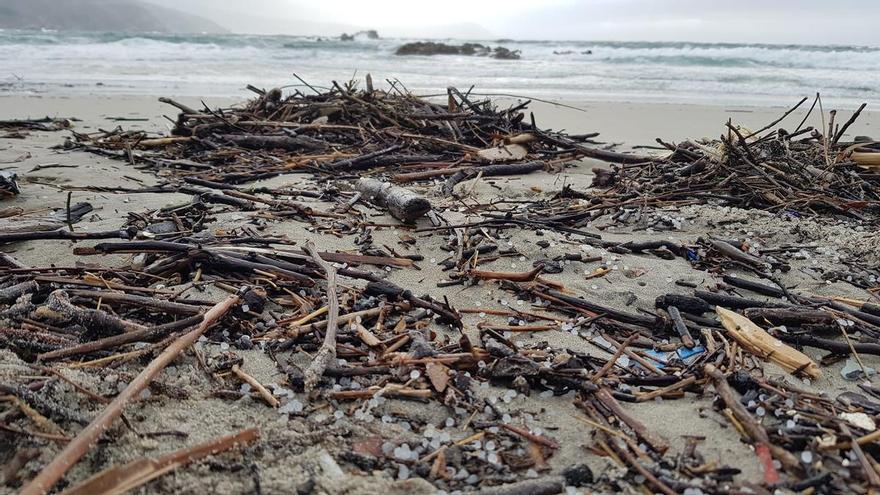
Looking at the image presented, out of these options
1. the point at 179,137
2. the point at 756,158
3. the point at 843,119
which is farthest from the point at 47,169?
the point at 843,119

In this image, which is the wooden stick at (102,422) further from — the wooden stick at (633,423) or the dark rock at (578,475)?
the wooden stick at (633,423)

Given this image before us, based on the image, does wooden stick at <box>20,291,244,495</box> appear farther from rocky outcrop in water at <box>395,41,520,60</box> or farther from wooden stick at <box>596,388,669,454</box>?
rocky outcrop in water at <box>395,41,520,60</box>

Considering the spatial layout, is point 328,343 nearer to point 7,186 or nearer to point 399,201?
point 399,201

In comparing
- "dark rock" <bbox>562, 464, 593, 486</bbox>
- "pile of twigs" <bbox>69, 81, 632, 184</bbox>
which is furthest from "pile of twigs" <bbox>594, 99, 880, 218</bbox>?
"dark rock" <bbox>562, 464, 593, 486</bbox>

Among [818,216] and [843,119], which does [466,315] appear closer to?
[818,216]

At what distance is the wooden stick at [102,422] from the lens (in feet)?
4.07

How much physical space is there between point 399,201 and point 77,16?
96.9 m

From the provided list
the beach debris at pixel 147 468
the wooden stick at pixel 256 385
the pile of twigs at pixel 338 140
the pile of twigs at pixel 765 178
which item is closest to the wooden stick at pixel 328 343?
the wooden stick at pixel 256 385

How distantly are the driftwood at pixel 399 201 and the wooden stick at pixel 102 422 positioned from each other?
60.9 inches

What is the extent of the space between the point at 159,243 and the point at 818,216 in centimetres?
387

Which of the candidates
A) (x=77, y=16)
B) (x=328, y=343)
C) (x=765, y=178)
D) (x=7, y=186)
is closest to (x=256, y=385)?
(x=328, y=343)

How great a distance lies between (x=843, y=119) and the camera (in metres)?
9.24

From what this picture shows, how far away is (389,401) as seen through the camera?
177cm

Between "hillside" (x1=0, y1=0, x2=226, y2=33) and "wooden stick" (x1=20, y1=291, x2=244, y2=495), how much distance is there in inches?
3153
